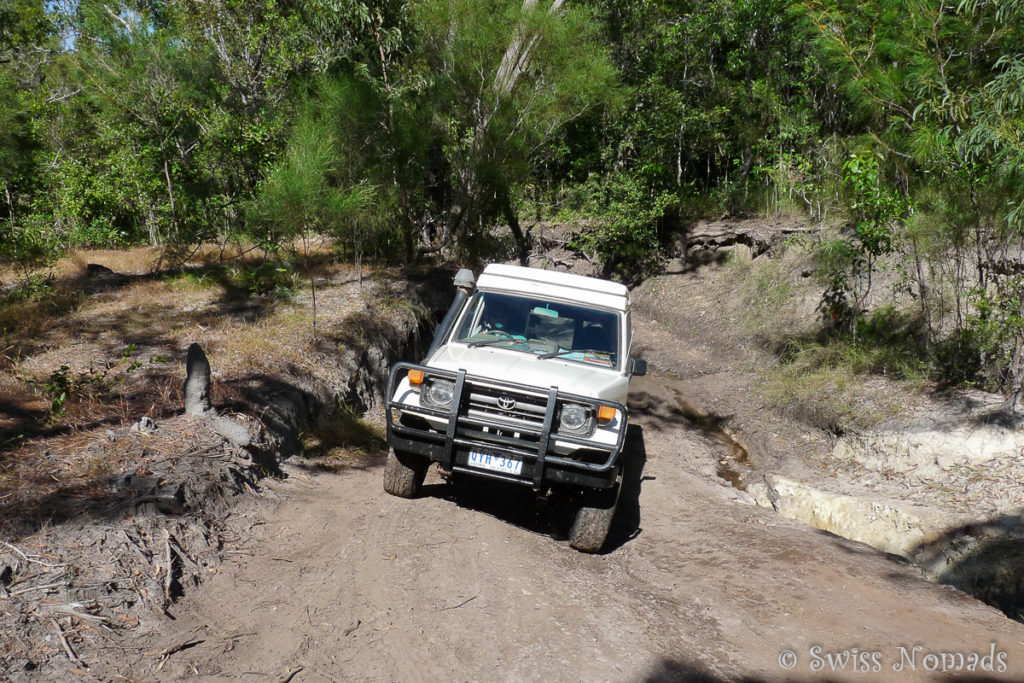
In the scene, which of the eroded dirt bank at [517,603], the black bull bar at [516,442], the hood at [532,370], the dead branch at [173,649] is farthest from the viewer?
the hood at [532,370]

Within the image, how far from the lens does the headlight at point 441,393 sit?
561cm

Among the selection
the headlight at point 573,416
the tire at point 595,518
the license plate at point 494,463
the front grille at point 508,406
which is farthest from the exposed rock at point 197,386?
the tire at point 595,518

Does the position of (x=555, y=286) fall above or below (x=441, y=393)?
above

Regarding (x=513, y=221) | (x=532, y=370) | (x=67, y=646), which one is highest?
(x=513, y=221)

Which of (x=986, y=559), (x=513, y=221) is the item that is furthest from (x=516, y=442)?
(x=513, y=221)

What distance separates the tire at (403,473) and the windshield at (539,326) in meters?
1.20

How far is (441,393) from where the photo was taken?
5.61m

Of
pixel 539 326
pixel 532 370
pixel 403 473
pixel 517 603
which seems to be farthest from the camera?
pixel 539 326

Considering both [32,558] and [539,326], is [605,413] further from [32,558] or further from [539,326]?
[32,558]

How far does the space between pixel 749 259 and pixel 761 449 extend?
970 centimetres

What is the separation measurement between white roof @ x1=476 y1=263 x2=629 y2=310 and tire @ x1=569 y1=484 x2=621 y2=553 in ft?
6.17

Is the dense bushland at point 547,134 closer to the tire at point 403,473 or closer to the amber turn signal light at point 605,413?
the tire at point 403,473

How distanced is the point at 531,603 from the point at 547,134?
1228cm

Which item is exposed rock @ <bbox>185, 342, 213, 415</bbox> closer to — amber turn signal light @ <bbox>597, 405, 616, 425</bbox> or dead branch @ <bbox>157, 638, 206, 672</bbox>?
dead branch @ <bbox>157, 638, 206, 672</bbox>
